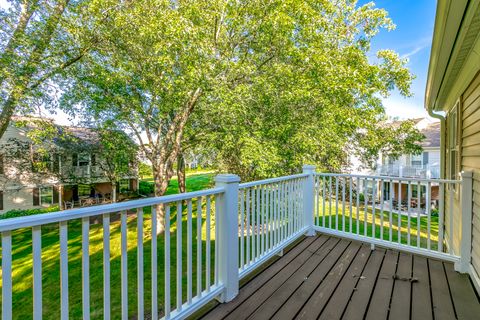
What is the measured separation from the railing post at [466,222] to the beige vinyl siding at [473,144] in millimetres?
40

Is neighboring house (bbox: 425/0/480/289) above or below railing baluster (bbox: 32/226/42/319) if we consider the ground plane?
above

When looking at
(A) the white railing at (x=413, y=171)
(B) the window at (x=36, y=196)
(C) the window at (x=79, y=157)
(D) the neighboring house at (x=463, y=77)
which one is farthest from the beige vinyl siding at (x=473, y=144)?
(B) the window at (x=36, y=196)

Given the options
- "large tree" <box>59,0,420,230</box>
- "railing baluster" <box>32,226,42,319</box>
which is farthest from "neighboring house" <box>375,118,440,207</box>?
"railing baluster" <box>32,226,42,319</box>

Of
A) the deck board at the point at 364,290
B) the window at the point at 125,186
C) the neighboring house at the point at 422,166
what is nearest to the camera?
the deck board at the point at 364,290

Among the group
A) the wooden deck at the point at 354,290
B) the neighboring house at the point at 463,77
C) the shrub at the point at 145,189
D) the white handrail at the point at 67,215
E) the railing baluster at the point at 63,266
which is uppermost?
the neighboring house at the point at 463,77

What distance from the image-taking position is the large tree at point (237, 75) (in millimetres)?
5895

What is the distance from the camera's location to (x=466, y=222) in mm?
2736

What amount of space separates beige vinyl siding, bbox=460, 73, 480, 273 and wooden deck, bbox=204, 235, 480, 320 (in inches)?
18.5

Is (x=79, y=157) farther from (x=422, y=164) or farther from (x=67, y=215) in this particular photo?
(x=422, y=164)

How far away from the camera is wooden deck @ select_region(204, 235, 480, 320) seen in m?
2.07

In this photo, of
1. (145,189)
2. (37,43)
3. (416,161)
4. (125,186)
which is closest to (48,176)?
(125,186)

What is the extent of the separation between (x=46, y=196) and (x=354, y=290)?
57.8 ft

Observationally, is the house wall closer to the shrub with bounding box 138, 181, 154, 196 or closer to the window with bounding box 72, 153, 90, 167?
the window with bounding box 72, 153, 90, 167

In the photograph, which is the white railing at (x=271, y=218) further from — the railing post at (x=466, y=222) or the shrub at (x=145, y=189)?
the shrub at (x=145, y=189)
